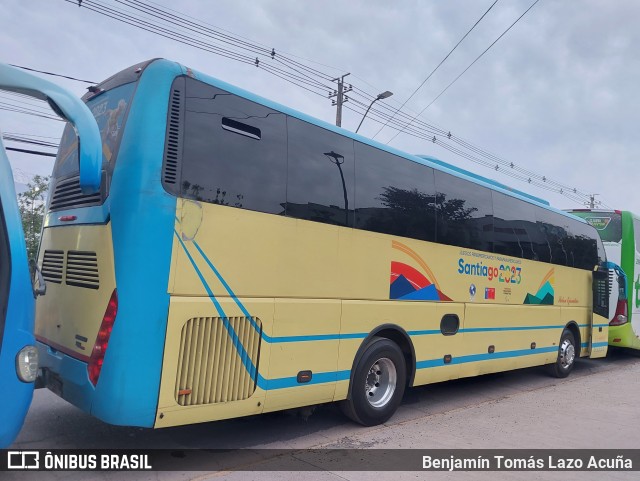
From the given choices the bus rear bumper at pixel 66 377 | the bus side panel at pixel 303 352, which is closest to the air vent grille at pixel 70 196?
the bus rear bumper at pixel 66 377

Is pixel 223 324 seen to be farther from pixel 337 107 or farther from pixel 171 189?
pixel 337 107

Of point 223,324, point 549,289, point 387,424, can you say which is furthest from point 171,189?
point 549,289

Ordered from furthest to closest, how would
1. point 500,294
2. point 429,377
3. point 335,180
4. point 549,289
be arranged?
point 549,289, point 500,294, point 429,377, point 335,180

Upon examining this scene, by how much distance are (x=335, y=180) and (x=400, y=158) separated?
1387 millimetres

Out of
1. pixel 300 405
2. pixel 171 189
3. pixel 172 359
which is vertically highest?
pixel 171 189

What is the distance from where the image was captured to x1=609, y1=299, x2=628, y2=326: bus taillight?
40.8 feet

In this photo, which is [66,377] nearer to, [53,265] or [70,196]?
[53,265]

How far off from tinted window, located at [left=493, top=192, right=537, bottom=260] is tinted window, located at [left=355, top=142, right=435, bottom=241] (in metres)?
1.92

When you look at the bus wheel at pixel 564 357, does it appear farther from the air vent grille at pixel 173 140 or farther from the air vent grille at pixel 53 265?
the air vent grille at pixel 53 265

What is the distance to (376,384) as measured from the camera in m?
6.28

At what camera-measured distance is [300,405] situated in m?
5.22

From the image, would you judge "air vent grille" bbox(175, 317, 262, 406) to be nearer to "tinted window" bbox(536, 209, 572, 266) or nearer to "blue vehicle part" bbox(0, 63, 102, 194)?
"blue vehicle part" bbox(0, 63, 102, 194)

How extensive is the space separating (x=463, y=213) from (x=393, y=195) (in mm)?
1682

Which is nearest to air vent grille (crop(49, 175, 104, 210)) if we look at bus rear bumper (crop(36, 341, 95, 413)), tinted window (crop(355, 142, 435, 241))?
bus rear bumper (crop(36, 341, 95, 413))
